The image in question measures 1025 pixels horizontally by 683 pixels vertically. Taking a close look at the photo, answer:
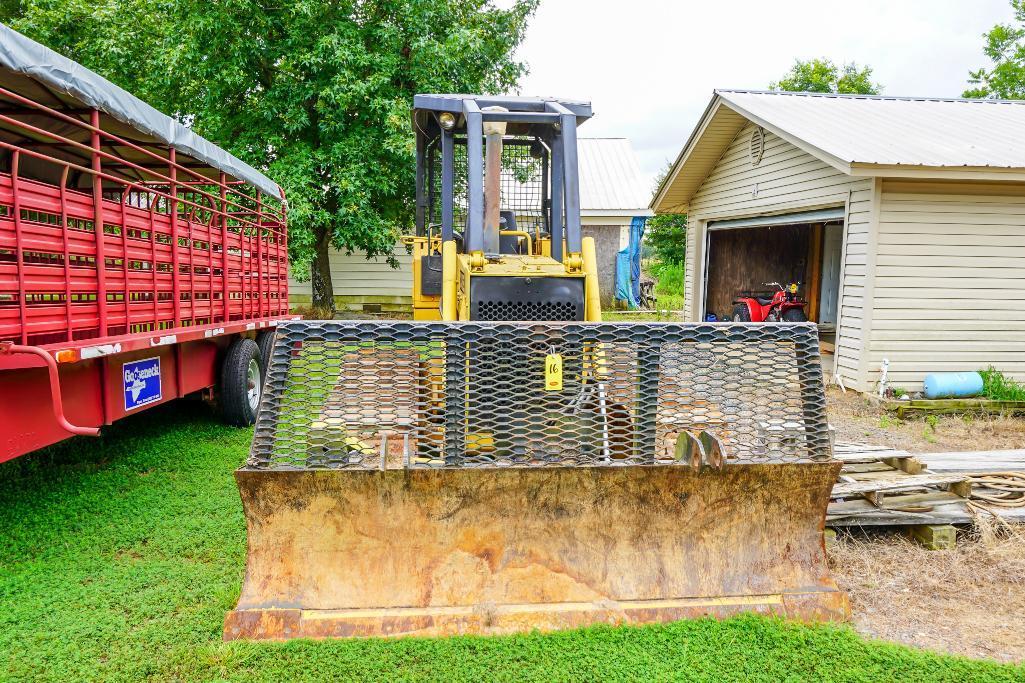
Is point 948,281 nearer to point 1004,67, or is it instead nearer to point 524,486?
point 524,486

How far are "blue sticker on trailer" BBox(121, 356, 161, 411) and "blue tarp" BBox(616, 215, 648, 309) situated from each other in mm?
15315

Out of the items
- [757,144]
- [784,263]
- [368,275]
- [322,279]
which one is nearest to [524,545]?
[757,144]

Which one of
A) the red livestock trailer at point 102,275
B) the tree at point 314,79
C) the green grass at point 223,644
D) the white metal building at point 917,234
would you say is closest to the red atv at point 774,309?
the white metal building at point 917,234

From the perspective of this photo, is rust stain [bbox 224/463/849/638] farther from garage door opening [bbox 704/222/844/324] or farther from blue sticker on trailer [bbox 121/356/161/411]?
garage door opening [bbox 704/222/844/324]

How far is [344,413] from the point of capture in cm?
308

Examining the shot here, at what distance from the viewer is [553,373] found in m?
3.15

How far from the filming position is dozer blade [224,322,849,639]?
9.86 ft

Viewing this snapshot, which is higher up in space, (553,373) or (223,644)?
(553,373)

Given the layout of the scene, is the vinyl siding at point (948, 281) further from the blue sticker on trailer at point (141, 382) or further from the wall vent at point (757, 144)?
the blue sticker on trailer at point (141, 382)

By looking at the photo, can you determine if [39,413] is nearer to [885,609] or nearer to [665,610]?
[665,610]

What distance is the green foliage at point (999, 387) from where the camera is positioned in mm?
8195

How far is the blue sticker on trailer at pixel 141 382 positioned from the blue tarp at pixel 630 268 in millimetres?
15315

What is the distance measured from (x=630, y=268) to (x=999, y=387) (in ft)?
38.0

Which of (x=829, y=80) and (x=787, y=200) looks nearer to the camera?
(x=787, y=200)
